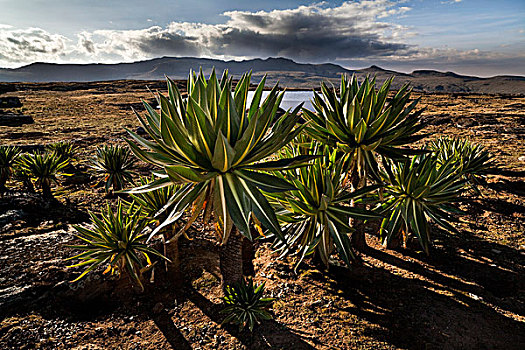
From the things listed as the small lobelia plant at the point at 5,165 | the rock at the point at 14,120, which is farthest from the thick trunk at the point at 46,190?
the rock at the point at 14,120

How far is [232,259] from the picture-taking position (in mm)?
3273

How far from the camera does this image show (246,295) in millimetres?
3213

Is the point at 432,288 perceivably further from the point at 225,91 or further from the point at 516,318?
the point at 225,91

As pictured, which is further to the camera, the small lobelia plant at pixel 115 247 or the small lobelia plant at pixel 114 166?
the small lobelia plant at pixel 114 166

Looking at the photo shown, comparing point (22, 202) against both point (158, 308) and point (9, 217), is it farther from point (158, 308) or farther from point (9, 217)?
point (158, 308)

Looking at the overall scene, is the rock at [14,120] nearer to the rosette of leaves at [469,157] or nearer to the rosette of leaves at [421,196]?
the rosette of leaves at [421,196]

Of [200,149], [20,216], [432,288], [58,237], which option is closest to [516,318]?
[432,288]

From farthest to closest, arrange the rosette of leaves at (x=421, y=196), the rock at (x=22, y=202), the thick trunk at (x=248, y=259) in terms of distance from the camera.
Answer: the rock at (x=22, y=202)
the thick trunk at (x=248, y=259)
the rosette of leaves at (x=421, y=196)

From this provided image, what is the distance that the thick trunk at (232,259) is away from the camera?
3141 mm

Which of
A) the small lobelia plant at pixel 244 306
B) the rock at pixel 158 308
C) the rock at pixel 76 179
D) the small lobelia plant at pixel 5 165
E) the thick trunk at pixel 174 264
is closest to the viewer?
the small lobelia plant at pixel 244 306

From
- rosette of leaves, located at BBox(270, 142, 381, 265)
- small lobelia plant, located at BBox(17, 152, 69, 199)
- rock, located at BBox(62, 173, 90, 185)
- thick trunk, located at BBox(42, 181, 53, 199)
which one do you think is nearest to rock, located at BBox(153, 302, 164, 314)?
rosette of leaves, located at BBox(270, 142, 381, 265)

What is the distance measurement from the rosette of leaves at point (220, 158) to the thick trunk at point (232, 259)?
75cm

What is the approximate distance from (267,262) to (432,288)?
93.3 inches

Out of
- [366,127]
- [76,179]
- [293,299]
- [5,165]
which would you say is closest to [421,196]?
[366,127]
